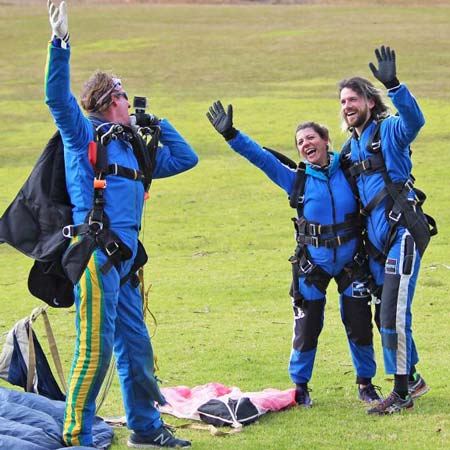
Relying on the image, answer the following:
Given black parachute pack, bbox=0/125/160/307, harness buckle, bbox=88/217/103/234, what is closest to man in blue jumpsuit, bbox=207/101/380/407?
black parachute pack, bbox=0/125/160/307

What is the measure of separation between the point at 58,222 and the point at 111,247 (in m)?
0.39

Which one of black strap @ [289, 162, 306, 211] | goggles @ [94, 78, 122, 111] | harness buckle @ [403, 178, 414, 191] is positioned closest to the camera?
goggles @ [94, 78, 122, 111]

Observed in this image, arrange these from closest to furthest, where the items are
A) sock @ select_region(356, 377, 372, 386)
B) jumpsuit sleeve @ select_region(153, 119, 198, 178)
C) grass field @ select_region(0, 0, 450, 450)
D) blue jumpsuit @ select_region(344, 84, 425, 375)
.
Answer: jumpsuit sleeve @ select_region(153, 119, 198, 178)
blue jumpsuit @ select_region(344, 84, 425, 375)
sock @ select_region(356, 377, 372, 386)
grass field @ select_region(0, 0, 450, 450)

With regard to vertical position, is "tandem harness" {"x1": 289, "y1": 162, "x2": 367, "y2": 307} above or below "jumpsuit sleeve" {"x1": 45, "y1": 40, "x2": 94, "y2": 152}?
below

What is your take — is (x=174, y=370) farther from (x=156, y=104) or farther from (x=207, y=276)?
(x=156, y=104)

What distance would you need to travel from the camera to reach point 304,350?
26.9 ft

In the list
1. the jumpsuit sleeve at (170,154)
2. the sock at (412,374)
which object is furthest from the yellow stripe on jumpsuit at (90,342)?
the sock at (412,374)

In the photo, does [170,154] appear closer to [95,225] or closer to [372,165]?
[95,225]

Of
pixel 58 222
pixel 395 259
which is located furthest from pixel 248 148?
pixel 58 222

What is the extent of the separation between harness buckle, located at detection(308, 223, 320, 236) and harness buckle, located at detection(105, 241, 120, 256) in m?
1.88

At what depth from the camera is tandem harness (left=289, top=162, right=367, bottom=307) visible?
798cm

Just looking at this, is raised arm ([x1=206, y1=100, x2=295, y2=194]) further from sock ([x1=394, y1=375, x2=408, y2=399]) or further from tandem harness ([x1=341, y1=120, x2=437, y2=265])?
sock ([x1=394, y1=375, x2=408, y2=399])

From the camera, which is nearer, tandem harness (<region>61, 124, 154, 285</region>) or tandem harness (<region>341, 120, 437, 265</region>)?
tandem harness (<region>61, 124, 154, 285</region>)

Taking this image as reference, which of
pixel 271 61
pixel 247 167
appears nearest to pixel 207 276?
pixel 247 167
